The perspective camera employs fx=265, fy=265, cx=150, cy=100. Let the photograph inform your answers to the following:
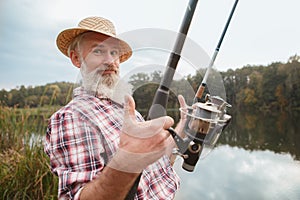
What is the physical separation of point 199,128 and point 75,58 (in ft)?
3.23

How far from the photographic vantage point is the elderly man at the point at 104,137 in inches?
39.1

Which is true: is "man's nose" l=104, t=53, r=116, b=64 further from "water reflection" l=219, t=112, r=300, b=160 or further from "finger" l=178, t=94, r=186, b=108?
"water reflection" l=219, t=112, r=300, b=160

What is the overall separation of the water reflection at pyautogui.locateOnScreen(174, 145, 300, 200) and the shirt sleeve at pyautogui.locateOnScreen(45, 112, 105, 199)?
7.81m

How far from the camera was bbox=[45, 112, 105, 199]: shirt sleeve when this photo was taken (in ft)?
3.86

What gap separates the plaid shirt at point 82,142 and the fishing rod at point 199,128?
293mm

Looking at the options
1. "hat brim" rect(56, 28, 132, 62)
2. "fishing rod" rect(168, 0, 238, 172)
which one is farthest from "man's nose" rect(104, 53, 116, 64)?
"fishing rod" rect(168, 0, 238, 172)

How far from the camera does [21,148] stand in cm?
352

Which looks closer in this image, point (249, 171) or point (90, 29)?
point (90, 29)

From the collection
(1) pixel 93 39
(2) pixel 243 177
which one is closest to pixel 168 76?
(1) pixel 93 39

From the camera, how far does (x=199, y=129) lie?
1.06 m

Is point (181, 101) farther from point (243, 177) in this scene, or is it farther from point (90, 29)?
point (243, 177)

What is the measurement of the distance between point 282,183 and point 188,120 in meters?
12.1

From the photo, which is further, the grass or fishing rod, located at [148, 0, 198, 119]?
the grass

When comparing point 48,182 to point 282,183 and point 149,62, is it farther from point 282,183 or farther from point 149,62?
point 282,183
